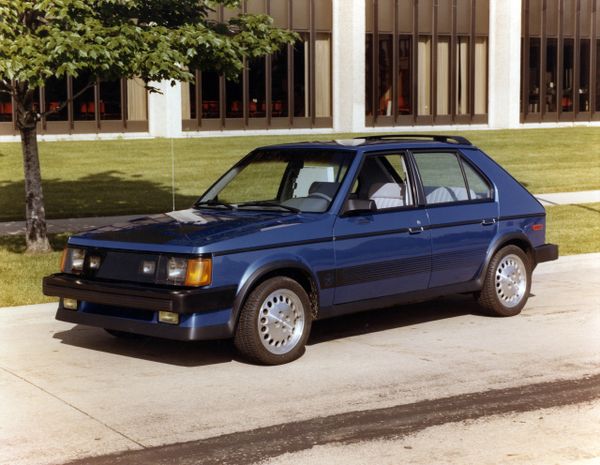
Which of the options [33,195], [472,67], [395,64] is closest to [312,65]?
[395,64]

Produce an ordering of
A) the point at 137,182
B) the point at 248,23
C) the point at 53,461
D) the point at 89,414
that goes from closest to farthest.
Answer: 1. the point at 53,461
2. the point at 89,414
3. the point at 248,23
4. the point at 137,182

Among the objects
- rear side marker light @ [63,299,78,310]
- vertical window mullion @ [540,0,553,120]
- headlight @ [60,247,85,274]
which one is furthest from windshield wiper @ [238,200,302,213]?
vertical window mullion @ [540,0,553,120]

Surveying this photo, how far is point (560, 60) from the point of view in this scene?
45125mm

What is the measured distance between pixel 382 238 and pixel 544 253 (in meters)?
2.20

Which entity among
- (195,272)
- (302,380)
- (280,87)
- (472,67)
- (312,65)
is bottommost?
(302,380)

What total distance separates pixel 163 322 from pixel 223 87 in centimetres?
3009

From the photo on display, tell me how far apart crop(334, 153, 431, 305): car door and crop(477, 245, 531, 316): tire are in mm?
891

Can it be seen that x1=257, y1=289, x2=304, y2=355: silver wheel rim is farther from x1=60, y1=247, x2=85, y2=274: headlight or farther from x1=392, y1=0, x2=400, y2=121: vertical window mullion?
x1=392, y1=0, x2=400, y2=121: vertical window mullion

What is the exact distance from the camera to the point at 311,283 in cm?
824

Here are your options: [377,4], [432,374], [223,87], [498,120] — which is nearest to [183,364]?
[432,374]

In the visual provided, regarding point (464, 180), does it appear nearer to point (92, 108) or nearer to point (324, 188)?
point (324, 188)

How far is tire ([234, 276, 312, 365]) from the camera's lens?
307 inches

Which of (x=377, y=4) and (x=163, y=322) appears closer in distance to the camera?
(x=163, y=322)

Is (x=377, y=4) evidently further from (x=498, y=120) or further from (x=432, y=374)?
(x=432, y=374)
